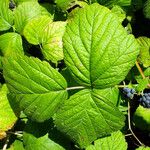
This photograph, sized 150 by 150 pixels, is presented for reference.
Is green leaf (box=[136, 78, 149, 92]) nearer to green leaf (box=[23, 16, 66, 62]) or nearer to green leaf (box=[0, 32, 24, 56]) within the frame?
green leaf (box=[23, 16, 66, 62])

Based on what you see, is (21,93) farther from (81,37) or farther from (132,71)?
(132,71)

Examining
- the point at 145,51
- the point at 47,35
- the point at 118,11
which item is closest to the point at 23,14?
the point at 47,35

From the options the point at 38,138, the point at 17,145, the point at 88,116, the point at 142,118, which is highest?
the point at 88,116

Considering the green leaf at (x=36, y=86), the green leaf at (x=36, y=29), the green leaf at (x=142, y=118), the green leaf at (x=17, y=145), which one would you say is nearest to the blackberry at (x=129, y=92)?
the green leaf at (x=142, y=118)

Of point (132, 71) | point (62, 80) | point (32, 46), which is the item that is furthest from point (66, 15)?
point (62, 80)

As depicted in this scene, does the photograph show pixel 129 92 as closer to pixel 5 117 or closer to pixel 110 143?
pixel 110 143

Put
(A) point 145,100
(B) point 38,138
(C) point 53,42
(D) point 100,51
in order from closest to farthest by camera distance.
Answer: (D) point 100,51, (A) point 145,100, (B) point 38,138, (C) point 53,42
